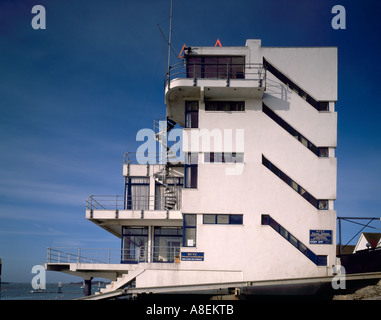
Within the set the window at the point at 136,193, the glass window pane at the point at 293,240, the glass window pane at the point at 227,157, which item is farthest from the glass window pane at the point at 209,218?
the window at the point at 136,193

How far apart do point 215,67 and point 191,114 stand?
302cm

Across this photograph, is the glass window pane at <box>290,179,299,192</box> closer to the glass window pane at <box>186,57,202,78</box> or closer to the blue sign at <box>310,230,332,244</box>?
the blue sign at <box>310,230,332,244</box>

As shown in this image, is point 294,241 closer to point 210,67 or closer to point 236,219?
point 236,219

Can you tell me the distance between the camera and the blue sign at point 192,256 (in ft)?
75.7

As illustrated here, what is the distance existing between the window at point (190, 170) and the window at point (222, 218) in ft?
6.05

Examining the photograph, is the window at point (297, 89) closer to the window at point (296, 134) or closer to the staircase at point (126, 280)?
the window at point (296, 134)

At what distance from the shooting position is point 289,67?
24.9 meters

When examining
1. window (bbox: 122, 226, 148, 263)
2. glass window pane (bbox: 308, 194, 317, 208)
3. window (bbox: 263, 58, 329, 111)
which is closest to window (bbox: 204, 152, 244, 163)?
glass window pane (bbox: 308, 194, 317, 208)

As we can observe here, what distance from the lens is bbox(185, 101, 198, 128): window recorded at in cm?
2489

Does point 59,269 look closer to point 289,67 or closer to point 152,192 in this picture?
point 152,192

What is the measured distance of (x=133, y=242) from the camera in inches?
1104
